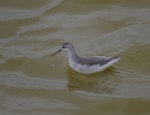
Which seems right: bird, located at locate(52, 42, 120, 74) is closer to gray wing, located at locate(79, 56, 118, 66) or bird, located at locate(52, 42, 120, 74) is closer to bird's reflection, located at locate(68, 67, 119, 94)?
gray wing, located at locate(79, 56, 118, 66)

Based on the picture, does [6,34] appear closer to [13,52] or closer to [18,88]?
A: [13,52]

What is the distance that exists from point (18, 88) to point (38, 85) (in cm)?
49

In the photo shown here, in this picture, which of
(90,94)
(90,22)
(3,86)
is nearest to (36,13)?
(90,22)

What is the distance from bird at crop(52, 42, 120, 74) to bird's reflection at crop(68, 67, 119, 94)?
0.14m

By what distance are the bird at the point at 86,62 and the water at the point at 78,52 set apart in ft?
0.56

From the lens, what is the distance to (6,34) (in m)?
15.4

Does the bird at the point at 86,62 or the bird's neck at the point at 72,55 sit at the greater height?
the bird's neck at the point at 72,55

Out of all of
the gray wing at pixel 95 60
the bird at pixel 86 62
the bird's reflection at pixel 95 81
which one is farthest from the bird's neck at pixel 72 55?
the bird's reflection at pixel 95 81

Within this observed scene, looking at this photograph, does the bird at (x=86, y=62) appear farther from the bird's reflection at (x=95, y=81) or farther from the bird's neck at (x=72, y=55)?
the bird's reflection at (x=95, y=81)

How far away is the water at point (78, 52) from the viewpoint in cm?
1120

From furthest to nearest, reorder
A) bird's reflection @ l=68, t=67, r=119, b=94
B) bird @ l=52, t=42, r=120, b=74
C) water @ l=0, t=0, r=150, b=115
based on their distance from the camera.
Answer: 1. bird @ l=52, t=42, r=120, b=74
2. bird's reflection @ l=68, t=67, r=119, b=94
3. water @ l=0, t=0, r=150, b=115

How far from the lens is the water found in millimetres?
11195

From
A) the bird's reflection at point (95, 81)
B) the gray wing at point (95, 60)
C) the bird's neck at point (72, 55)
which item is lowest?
the bird's reflection at point (95, 81)

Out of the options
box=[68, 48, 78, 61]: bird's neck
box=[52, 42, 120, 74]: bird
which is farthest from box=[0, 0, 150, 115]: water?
box=[68, 48, 78, 61]: bird's neck
